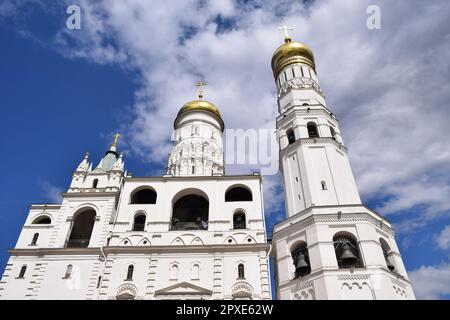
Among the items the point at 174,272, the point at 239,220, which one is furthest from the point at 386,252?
the point at 174,272

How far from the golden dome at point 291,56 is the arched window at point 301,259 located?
16.9 m

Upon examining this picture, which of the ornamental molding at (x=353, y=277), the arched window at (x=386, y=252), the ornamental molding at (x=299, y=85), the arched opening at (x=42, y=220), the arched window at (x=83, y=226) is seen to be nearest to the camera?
the ornamental molding at (x=353, y=277)

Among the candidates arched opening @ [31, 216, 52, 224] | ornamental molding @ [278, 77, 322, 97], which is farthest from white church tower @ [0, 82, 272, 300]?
ornamental molding @ [278, 77, 322, 97]

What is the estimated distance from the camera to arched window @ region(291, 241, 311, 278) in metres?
18.5

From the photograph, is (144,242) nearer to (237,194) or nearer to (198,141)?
(237,194)

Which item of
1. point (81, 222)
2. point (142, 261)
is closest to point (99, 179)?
point (81, 222)

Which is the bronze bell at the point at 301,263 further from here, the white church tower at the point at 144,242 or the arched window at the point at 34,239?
the arched window at the point at 34,239

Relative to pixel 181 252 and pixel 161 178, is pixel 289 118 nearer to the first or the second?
pixel 161 178

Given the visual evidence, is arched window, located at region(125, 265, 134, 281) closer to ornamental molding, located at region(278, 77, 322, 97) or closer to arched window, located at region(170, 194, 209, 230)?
arched window, located at region(170, 194, 209, 230)

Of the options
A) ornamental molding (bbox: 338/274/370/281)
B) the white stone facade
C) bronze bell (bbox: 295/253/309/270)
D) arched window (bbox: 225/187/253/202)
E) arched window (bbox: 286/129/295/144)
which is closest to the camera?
ornamental molding (bbox: 338/274/370/281)

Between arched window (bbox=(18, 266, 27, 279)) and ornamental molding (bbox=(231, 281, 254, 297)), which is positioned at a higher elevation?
arched window (bbox=(18, 266, 27, 279))

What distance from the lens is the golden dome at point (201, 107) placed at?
3400 centimetres

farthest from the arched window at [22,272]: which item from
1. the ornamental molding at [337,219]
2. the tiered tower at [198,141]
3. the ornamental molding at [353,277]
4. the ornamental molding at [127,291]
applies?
the ornamental molding at [353,277]

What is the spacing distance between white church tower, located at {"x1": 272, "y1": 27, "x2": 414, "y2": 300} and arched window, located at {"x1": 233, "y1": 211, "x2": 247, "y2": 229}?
232 centimetres
